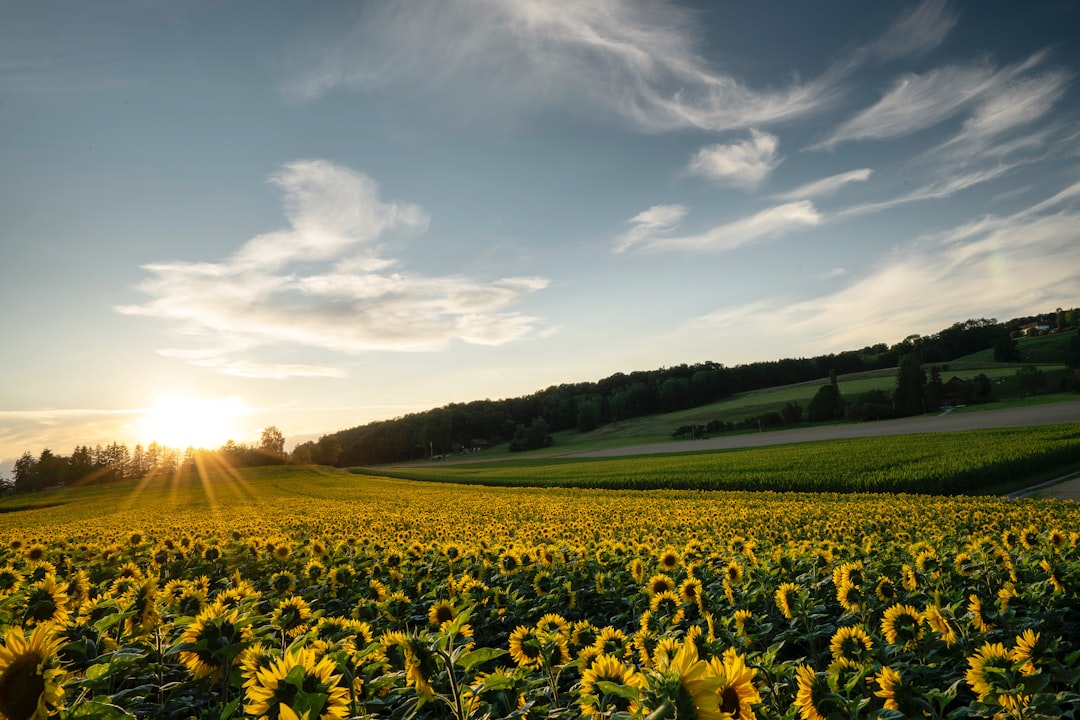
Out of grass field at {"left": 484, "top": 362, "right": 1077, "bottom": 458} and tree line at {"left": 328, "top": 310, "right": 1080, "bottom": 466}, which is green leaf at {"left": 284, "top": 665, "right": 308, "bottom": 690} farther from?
tree line at {"left": 328, "top": 310, "right": 1080, "bottom": 466}

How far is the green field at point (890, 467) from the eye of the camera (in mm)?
28109

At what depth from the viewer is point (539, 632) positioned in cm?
369

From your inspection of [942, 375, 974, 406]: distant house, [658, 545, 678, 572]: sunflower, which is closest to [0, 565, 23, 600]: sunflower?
[658, 545, 678, 572]: sunflower

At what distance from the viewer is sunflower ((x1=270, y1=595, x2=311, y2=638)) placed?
3.32 meters

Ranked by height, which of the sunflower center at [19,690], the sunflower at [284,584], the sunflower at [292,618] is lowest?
the sunflower at [284,584]

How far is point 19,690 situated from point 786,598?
480 centimetres

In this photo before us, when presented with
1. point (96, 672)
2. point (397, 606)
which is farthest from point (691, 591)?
point (96, 672)

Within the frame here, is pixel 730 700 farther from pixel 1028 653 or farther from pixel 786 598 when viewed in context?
pixel 786 598

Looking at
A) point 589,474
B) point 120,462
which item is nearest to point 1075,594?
point 589,474

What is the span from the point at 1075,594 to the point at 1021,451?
34415 mm

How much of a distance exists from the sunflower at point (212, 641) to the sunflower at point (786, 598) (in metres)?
3.97

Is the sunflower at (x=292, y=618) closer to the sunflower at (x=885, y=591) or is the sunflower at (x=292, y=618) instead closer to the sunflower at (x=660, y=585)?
the sunflower at (x=660, y=585)

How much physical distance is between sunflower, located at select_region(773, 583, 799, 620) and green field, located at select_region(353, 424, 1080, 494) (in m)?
27.5

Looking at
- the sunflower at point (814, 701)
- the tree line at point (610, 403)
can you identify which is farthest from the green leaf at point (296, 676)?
the tree line at point (610, 403)
